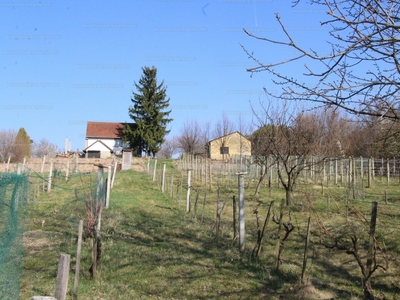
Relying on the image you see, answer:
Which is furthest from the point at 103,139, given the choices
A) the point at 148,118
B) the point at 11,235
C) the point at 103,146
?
the point at 11,235

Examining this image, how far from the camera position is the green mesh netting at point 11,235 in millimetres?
5048

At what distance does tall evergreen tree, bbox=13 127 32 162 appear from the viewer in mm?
43459

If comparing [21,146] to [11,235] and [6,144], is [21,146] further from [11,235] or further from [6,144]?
[11,235]

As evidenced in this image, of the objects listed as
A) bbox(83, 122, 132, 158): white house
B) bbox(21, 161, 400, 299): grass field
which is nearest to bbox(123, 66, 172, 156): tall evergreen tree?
bbox(83, 122, 132, 158): white house

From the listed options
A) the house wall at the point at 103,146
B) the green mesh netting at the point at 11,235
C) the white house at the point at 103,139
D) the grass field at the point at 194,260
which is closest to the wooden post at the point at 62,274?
the green mesh netting at the point at 11,235

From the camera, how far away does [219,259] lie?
7312 mm

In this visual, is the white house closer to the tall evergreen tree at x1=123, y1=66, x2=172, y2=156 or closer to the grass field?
the tall evergreen tree at x1=123, y1=66, x2=172, y2=156

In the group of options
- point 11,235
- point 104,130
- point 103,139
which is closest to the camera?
point 11,235

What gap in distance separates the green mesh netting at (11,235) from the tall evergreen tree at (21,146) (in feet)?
130

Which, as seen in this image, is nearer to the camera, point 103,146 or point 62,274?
point 62,274

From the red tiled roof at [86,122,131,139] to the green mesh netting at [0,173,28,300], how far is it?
53296mm

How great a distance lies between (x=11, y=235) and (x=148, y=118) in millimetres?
43513

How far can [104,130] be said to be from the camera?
194 feet

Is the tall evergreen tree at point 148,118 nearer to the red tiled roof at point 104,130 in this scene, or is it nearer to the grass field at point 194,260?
the red tiled roof at point 104,130
